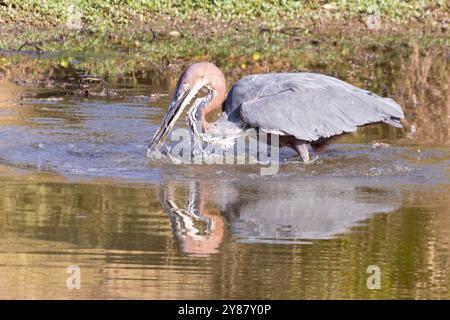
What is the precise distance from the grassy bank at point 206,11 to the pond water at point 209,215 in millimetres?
5091

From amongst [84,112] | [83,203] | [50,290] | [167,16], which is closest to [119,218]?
[83,203]

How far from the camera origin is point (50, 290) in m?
6.32

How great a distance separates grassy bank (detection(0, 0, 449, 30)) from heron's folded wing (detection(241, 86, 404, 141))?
23.2 feet

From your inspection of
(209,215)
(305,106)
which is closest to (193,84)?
(305,106)

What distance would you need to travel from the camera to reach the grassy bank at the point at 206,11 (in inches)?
675

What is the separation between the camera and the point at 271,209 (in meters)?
8.23

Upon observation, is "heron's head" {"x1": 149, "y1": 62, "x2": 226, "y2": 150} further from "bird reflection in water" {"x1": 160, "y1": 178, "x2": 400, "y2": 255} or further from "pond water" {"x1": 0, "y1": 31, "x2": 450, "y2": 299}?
"bird reflection in water" {"x1": 160, "y1": 178, "x2": 400, "y2": 255}

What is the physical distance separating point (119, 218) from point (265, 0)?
10728mm

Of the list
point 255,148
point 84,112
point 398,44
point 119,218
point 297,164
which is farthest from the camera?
point 398,44

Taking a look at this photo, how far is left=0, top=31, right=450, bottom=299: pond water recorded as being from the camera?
6508 mm

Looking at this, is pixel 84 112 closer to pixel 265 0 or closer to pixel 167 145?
pixel 167 145

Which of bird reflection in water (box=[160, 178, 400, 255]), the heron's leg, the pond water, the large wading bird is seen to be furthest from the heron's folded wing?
bird reflection in water (box=[160, 178, 400, 255])

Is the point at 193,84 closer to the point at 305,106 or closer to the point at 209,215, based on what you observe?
→ the point at 305,106
